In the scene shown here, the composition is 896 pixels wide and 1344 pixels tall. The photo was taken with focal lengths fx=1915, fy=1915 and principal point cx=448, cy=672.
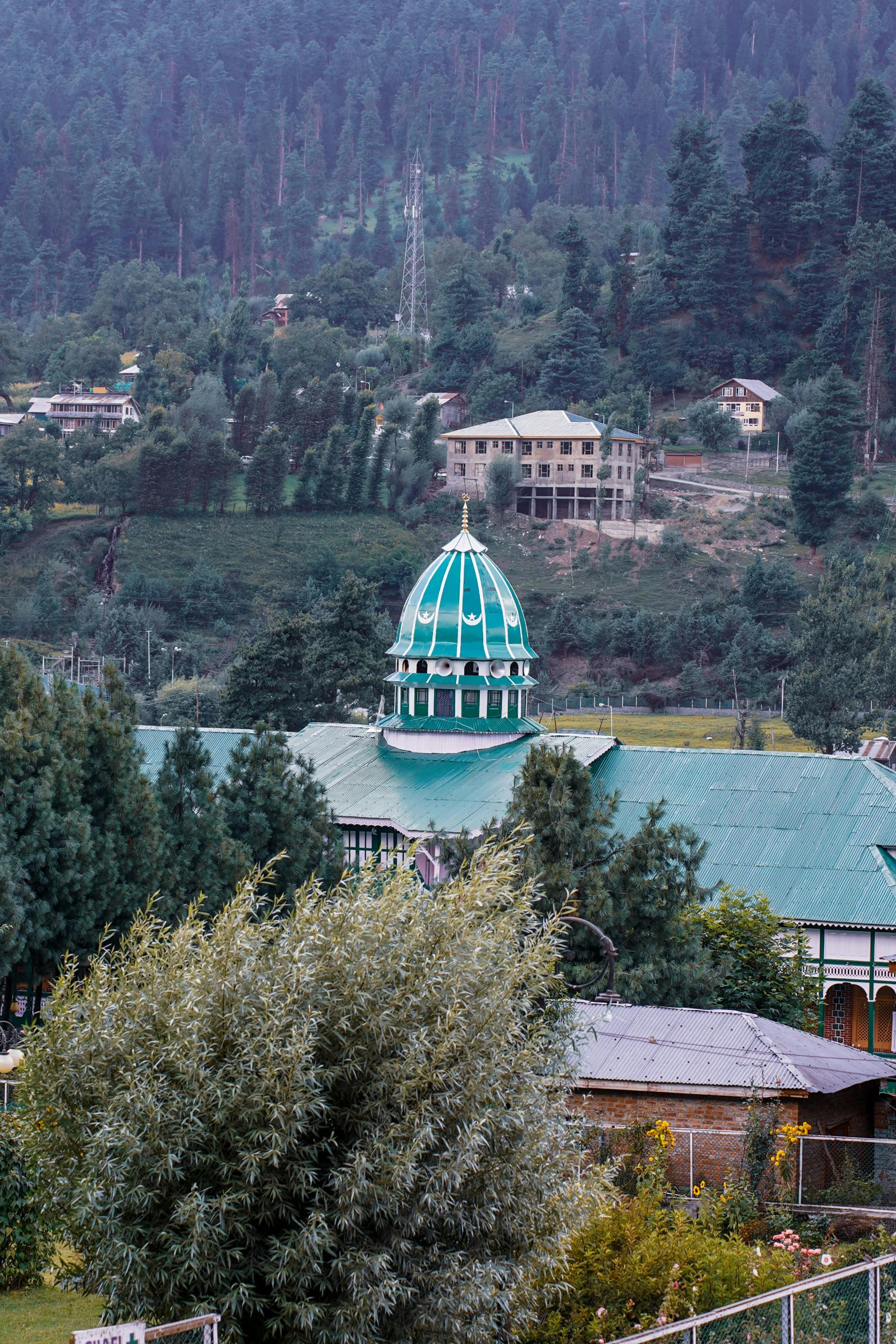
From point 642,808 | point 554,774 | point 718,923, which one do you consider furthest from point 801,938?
point 642,808

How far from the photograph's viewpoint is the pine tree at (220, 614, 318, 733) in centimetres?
6100

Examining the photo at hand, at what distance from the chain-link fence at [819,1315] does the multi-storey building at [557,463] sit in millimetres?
93713

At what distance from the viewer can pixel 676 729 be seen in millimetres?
76562

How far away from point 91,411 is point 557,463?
36.4m

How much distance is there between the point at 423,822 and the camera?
38719mm

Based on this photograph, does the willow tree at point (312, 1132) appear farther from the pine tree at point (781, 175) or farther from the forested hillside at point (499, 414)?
the pine tree at point (781, 175)

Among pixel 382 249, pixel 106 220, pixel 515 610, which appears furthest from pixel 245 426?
pixel 106 220

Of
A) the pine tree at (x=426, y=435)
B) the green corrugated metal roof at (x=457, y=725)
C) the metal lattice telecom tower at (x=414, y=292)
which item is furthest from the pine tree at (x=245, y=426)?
the green corrugated metal roof at (x=457, y=725)

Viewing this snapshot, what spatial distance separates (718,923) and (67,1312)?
1548 centimetres

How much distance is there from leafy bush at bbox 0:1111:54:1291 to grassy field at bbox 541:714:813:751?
170 ft

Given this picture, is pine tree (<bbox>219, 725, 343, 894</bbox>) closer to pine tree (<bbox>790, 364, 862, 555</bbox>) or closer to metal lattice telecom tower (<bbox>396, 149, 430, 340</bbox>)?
pine tree (<bbox>790, 364, 862, 555</bbox>)

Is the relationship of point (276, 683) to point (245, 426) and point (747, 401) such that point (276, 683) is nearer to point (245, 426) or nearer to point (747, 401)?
point (245, 426)

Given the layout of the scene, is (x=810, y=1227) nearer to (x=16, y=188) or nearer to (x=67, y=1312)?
(x=67, y=1312)

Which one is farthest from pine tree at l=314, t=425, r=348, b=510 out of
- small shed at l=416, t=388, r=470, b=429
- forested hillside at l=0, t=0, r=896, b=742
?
small shed at l=416, t=388, r=470, b=429
